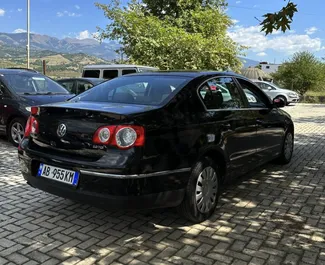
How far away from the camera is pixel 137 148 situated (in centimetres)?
314

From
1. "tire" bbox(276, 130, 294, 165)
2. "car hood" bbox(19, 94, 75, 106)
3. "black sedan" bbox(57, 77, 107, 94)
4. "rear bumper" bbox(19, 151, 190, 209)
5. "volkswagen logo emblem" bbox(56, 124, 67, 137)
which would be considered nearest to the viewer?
"rear bumper" bbox(19, 151, 190, 209)

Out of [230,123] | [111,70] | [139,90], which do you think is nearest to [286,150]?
[230,123]

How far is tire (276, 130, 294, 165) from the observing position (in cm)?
632

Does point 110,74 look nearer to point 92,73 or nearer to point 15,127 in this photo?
point 92,73

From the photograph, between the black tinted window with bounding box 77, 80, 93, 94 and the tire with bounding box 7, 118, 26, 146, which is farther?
the black tinted window with bounding box 77, 80, 93, 94

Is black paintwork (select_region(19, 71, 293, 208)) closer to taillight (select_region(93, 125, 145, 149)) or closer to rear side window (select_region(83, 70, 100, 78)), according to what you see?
taillight (select_region(93, 125, 145, 149))

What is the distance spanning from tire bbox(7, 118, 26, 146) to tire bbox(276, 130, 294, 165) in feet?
16.4

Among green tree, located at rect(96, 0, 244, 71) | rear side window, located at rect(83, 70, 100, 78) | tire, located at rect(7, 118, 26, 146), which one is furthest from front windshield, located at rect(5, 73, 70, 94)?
green tree, located at rect(96, 0, 244, 71)

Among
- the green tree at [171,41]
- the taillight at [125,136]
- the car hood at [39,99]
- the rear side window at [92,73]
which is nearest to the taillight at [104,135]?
the taillight at [125,136]

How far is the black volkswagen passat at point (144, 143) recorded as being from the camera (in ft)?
10.4

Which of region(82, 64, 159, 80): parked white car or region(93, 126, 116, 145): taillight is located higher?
region(82, 64, 159, 80): parked white car

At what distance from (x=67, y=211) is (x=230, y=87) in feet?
8.21

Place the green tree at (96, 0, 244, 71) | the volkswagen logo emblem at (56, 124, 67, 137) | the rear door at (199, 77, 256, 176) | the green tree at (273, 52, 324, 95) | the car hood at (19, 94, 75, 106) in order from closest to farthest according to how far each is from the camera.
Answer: the volkswagen logo emblem at (56, 124, 67, 137) → the rear door at (199, 77, 256, 176) → the car hood at (19, 94, 75, 106) → the green tree at (96, 0, 244, 71) → the green tree at (273, 52, 324, 95)

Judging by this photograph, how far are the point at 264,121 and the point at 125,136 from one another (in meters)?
2.75
